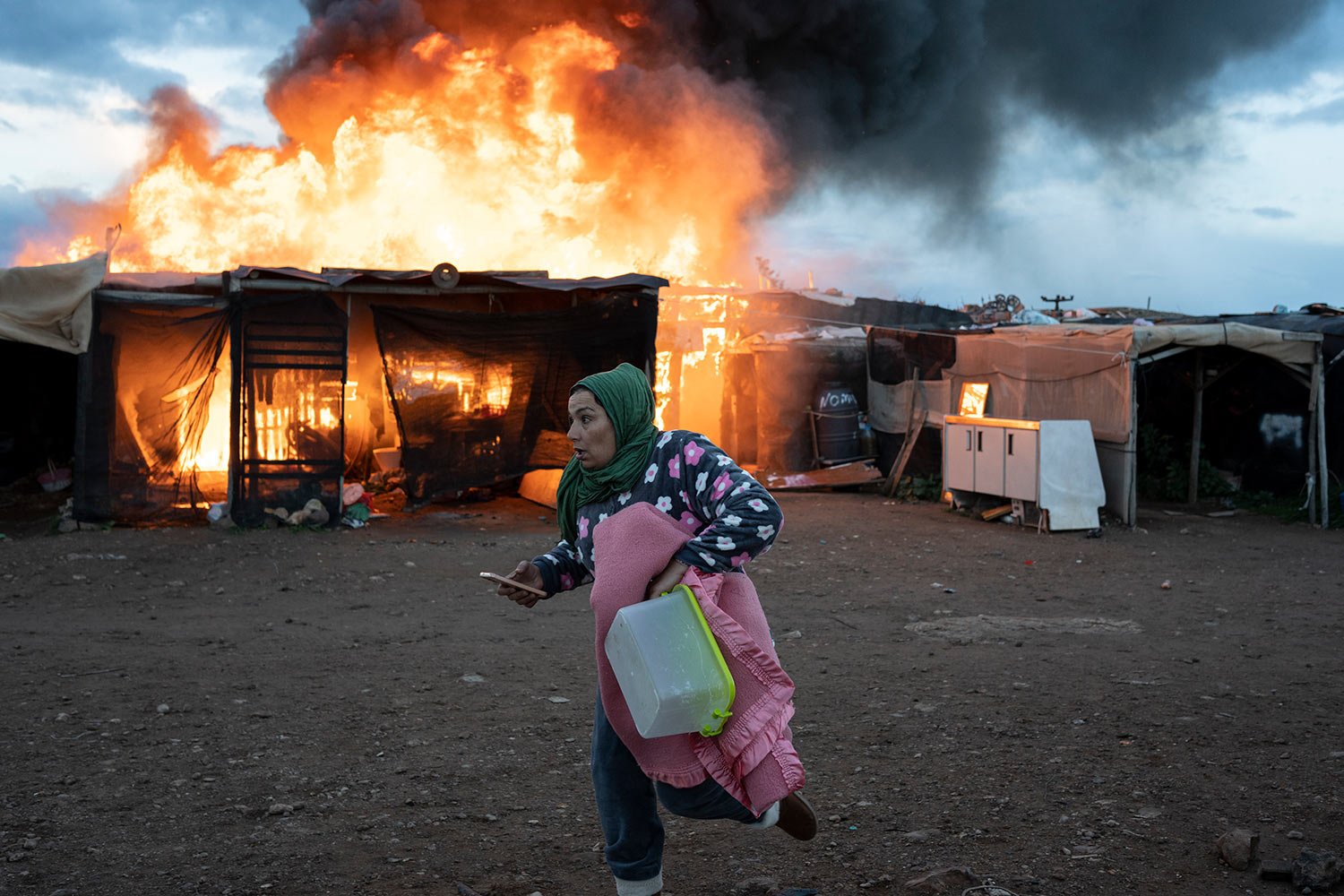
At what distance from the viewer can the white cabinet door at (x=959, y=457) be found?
40.2 feet

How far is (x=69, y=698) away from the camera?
16.4 ft

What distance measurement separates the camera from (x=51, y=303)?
33.6 feet

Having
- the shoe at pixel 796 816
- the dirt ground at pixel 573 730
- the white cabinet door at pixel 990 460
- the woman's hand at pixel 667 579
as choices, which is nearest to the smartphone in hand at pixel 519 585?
the woman's hand at pixel 667 579

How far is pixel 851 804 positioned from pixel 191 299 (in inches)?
364

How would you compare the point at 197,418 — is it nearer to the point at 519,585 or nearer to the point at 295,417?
the point at 295,417

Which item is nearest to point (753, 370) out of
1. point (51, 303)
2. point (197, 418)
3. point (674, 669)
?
point (197, 418)

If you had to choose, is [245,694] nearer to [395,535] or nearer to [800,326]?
[395,535]

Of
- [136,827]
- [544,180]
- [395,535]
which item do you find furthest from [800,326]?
[136,827]

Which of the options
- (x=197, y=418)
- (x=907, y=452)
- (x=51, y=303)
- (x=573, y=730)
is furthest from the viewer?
(x=907, y=452)

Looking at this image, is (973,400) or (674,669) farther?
(973,400)

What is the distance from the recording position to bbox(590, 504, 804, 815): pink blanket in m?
2.43

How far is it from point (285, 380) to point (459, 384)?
69.2 inches

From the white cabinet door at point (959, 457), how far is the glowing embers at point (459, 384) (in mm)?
5131

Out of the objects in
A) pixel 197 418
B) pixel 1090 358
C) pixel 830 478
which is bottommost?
pixel 830 478
